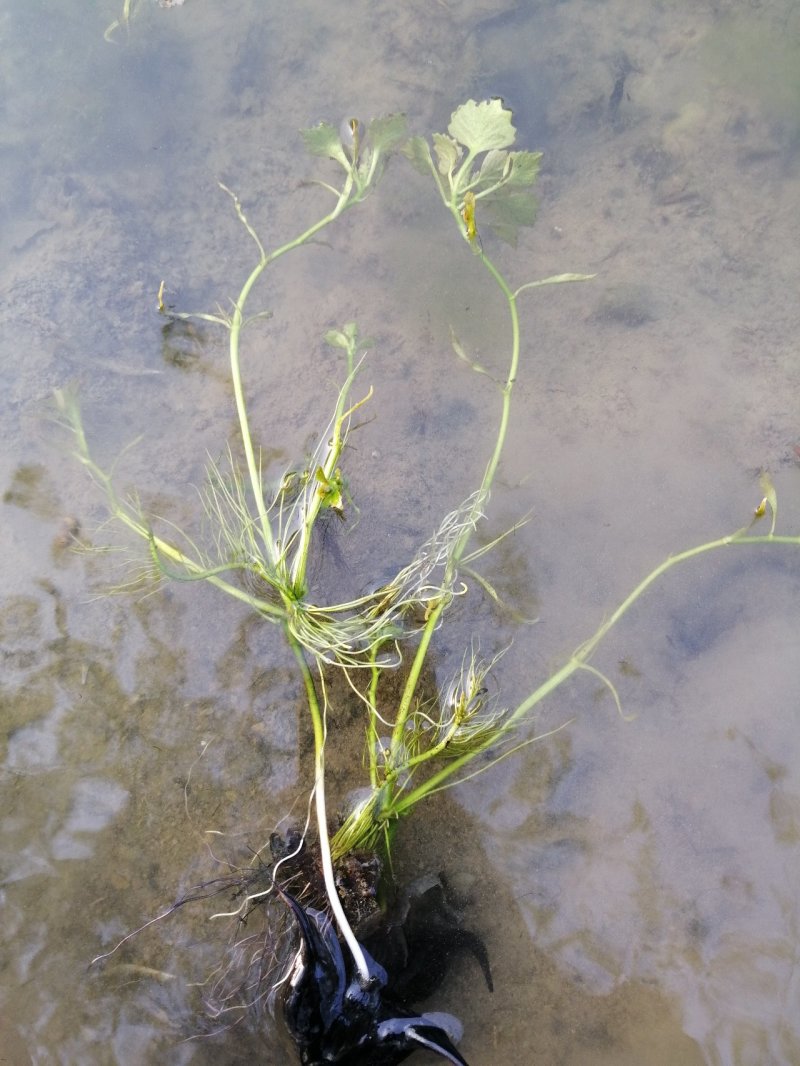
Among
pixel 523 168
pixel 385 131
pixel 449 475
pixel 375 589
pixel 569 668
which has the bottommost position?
pixel 569 668

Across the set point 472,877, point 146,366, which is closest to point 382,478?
point 146,366

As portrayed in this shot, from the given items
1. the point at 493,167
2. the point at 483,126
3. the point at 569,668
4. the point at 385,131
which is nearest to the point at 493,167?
the point at 493,167

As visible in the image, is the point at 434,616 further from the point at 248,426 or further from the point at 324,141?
the point at 324,141

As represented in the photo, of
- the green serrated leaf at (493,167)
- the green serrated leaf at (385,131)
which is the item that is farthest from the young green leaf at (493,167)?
the green serrated leaf at (385,131)

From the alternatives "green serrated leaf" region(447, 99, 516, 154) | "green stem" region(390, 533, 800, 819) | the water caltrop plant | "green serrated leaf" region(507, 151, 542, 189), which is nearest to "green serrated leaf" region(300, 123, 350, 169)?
the water caltrop plant

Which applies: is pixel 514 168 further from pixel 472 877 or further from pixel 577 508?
pixel 472 877

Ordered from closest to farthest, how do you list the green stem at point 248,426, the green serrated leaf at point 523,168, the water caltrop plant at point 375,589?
the water caltrop plant at point 375,589
the green stem at point 248,426
the green serrated leaf at point 523,168

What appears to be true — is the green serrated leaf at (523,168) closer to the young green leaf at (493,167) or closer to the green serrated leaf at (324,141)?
the young green leaf at (493,167)
